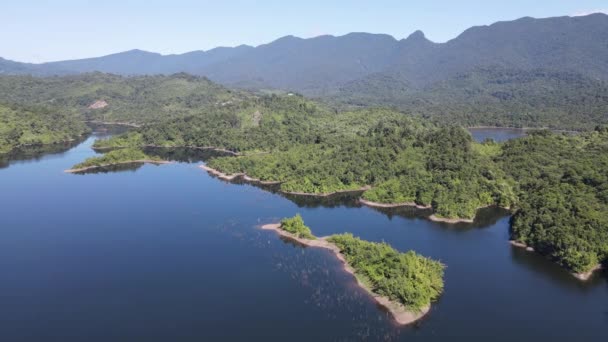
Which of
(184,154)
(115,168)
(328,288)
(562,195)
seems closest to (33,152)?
(115,168)

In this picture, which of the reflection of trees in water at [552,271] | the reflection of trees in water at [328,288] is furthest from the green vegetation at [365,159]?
the reflection of trees in water at [328,288]

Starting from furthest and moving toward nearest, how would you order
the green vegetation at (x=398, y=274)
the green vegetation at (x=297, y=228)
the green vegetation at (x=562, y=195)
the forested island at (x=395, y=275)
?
the green vegetation at (x=297, y=228) < the green vegetation at (x=562, y=195) < the green vegetation at (x=398, y=274) < the forested island at (x=395, y=275)

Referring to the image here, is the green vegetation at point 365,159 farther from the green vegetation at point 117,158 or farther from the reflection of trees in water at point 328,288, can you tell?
the reflection of trees in water at point 328,288

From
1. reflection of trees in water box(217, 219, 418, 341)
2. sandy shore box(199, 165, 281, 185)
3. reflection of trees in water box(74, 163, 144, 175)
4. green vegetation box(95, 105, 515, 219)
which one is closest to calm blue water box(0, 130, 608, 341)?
reflection of trees in water box(217, 219, 418, 341)

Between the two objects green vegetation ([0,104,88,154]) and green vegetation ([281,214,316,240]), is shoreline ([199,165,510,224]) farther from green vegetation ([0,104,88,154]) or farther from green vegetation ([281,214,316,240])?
green vegetation ([0,104,88,154])

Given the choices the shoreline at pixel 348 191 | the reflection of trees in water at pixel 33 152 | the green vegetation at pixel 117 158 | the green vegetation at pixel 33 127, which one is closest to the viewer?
the shoreline at pixel 348 191

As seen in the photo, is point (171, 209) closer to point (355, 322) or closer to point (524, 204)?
point (355, 322)

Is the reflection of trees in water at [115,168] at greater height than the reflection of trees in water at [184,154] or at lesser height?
greater
